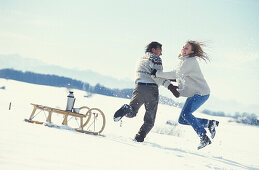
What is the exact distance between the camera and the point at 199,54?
192 inches

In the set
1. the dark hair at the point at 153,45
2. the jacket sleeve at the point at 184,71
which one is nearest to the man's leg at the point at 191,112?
the jacket sleeve at the point at 184,71

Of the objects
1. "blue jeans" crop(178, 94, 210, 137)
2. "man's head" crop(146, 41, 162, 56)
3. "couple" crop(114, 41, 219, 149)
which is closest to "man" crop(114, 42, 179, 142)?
"couple" crop(114, 41, 219, 149)

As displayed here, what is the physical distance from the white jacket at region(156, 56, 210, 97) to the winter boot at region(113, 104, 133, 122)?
762mm

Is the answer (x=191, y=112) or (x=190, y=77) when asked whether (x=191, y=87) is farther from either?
(x=191, y=112)

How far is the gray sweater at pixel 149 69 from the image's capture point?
15.6 ft

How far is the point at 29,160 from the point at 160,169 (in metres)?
1.21

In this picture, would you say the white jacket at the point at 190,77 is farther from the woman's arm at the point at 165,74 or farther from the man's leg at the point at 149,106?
the man's leg at the point at 149,106

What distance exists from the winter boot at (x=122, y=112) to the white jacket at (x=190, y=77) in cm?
76

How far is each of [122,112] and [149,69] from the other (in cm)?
90

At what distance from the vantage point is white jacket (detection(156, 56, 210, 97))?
15.3 ft

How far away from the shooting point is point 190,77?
15.4 feet

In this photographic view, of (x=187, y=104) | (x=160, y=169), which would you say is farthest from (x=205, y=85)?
(x=160, y=169)

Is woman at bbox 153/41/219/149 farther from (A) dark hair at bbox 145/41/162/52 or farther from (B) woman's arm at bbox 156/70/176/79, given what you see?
(A) dark hair at bbox 145/41/162/52

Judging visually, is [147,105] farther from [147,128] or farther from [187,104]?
[187,104]
